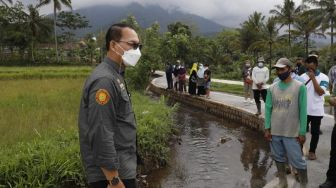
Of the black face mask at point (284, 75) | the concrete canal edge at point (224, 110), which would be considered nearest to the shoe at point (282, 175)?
the black face mask at point (284, 75)

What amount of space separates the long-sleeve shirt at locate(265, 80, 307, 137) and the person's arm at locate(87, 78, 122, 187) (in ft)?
8.93

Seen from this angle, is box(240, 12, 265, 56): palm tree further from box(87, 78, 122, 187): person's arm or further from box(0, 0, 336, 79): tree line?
box(87, 78, 122, 187): person's arm

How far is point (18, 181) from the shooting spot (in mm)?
4594

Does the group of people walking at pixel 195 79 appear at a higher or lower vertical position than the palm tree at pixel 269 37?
lower

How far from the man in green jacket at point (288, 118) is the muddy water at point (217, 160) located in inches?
60.8

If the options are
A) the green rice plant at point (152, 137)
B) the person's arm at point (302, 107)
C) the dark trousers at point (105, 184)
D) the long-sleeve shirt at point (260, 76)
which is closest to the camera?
the dark trousers at point (105, 184)

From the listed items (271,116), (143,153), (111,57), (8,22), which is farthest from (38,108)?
(8,22)

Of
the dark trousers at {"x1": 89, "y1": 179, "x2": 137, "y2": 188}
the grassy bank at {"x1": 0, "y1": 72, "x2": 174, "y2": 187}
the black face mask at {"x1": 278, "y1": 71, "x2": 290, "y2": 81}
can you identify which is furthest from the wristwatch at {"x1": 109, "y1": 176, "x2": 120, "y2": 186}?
the black face mask at {"x1": 278, "y1": 71, "x2": 290, "y2": 81}

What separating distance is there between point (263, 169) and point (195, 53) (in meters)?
30.9

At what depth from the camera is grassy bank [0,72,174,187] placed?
471 centimetres

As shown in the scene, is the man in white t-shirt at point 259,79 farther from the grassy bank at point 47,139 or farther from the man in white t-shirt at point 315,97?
the man in white t-shirt at point 315,97

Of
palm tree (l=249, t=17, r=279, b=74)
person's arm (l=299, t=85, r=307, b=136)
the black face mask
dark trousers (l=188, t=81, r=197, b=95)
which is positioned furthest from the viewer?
palm tree (l=249, t=17, r=279, b=74)

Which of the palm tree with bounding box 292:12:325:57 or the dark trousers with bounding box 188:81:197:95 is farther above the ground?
the palm tree with bounding box 292:12:325:57

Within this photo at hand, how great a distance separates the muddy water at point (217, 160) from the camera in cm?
657
